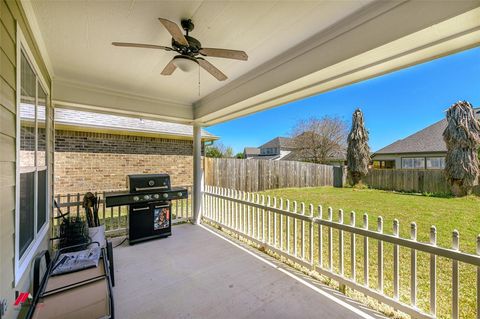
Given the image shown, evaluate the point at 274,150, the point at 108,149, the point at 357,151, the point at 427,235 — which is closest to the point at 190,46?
the point at 427,235

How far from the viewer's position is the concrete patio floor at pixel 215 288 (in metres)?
2.11

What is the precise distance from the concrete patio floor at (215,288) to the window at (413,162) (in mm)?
9598

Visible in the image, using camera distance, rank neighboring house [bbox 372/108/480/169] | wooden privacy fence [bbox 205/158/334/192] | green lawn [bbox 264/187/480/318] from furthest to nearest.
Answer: wooden privacy fence [bbox 205/158/334/192] < neighboring house [bbox 372/108/480/169] < green lawn [bbox 264/187/480/318]

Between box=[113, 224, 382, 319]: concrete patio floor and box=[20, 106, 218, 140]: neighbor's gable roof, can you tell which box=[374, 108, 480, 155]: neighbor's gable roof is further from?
box=[20, 106, 218, 140]: neighbor's gable roof

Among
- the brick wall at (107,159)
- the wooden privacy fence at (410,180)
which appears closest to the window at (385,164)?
the wooden privacy fence at (410,180)

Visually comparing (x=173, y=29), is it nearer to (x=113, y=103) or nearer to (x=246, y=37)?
(x=246, y=37)

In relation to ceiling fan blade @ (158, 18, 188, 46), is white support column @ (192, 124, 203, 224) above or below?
below

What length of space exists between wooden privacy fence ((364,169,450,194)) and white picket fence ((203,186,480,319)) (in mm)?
6467

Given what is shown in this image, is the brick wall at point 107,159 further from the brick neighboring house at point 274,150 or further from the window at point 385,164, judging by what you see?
the brick neighboring house at point 274,150

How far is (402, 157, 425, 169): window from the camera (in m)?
9.15

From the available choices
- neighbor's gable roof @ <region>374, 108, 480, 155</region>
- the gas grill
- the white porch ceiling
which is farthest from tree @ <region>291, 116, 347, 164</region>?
the gas grill

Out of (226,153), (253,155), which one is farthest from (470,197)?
(253,155)

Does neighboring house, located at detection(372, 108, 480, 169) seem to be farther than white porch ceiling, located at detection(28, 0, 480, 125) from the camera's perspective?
Yes

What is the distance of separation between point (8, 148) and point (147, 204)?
112 inches
